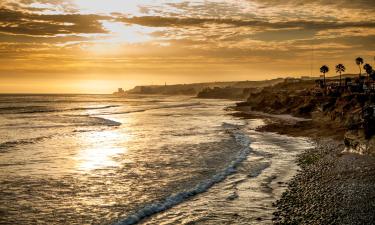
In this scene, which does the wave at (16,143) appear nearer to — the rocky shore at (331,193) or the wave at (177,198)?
the wave at (177,198)

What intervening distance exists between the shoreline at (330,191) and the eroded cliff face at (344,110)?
1.11m

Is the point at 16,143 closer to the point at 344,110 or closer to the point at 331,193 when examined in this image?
the point at 331,193

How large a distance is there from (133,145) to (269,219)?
20.8m

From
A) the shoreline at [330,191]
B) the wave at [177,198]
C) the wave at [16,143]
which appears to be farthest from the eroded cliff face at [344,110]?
the wave at [16,143]

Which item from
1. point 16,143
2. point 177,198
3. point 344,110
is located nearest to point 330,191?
point 177,198

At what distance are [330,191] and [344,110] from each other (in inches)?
1153

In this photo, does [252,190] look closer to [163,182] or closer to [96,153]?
[163,182]

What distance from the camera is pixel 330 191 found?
16.2 metres

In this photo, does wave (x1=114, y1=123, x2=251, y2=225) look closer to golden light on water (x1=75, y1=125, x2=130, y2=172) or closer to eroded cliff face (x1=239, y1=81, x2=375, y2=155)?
golden light on water (x1=75, y1=125, x2=130, y2=172)

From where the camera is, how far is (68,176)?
2048cm

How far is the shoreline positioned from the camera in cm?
1305

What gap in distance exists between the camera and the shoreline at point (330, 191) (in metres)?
13.0

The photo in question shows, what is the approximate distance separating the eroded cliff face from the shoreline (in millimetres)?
1106

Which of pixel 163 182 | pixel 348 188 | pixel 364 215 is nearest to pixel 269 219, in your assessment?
pixel 364 215
